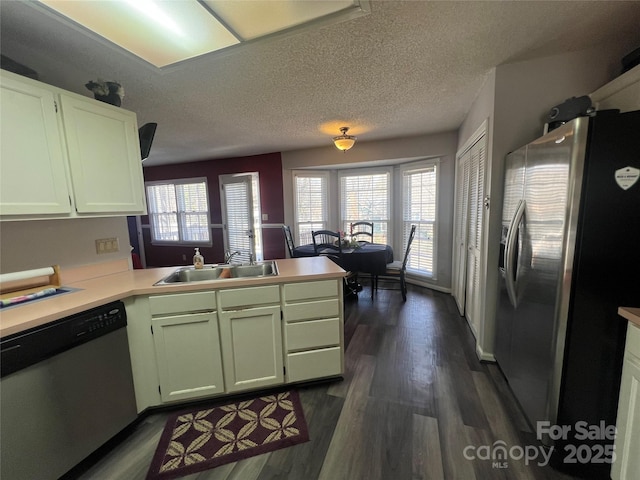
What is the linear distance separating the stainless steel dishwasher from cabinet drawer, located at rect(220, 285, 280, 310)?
58 cm

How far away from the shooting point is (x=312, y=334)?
6.29 ft

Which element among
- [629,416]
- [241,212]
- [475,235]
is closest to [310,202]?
[241,212]

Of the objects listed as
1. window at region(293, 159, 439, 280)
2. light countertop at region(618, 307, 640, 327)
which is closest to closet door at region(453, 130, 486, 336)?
window at region(293, 159, 439, 280)

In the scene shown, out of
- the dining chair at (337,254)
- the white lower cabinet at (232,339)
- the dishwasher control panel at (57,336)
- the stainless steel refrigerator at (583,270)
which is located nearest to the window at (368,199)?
the dining chair at (337,254)

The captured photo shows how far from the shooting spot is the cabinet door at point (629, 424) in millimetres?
1031

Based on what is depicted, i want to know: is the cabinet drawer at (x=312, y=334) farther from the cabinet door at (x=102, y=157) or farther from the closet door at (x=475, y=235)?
the cabinet door at (x=102, y=157)

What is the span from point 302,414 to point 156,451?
0.86 metres

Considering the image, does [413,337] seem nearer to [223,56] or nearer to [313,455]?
[313,455]

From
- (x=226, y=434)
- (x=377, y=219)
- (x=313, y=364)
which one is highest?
(x=377, y=219)

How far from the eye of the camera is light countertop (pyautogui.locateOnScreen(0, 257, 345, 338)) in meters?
1.19

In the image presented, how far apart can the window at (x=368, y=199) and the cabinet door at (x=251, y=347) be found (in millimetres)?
3293

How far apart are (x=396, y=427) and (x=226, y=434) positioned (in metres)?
1.05

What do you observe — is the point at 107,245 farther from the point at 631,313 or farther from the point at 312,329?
the point at 631,313

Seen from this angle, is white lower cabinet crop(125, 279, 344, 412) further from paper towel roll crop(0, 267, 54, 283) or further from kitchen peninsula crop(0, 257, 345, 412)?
paper towel roll crop(0, 267, 54, 283)
